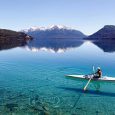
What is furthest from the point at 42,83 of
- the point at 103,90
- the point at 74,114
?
the point at 74,114

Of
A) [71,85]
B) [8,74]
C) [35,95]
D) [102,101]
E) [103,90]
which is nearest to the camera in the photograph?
[102,101]

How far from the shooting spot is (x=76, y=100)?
3161 centimetres

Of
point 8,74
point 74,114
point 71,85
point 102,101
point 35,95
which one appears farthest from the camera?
point 8,74

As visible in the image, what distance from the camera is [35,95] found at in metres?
33.6

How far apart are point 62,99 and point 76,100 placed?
5.93ft

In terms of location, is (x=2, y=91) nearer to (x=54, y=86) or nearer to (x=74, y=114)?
(x=54, y=86)

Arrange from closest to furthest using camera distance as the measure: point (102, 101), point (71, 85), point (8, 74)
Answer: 1. point (102, 101)
2. point (71, 85)
3. point (8, 74)

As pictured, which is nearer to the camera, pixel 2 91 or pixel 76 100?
pixel 76 100

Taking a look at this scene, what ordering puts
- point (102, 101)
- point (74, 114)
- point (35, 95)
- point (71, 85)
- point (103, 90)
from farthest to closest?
point (71, 85)
point (103, 90)
point (35, 95)
point (102, 101)
point (74, 114)

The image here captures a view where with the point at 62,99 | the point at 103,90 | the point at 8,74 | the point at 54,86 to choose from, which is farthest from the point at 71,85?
the point at 8,74

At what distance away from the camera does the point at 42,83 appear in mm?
41094

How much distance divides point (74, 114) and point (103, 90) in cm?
1176

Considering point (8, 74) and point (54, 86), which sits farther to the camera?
→ point (8, 74)

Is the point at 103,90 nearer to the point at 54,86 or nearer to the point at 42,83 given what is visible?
the point at 54,86
